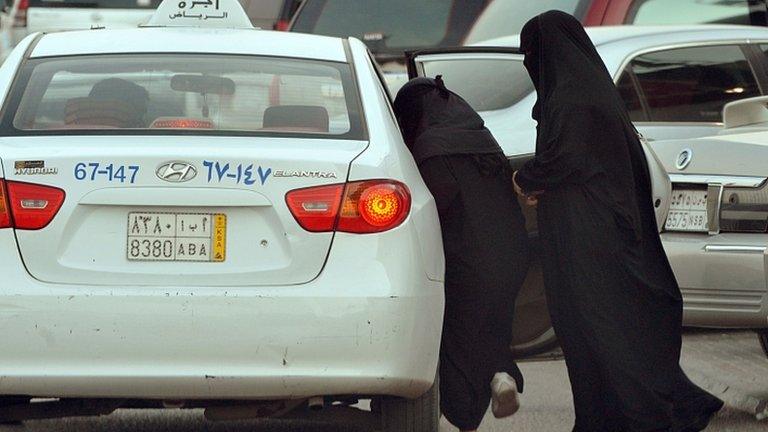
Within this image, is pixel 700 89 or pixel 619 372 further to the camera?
pixel 700 89

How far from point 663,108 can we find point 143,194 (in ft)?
13.4

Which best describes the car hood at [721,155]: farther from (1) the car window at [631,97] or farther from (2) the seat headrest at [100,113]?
(2) the seat headrest at [100,113]

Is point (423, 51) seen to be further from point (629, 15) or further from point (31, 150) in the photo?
point (629, 15)

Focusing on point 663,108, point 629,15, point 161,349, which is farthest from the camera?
point 629,15

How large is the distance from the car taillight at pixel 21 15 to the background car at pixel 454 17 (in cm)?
915

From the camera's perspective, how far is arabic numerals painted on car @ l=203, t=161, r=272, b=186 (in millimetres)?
5168

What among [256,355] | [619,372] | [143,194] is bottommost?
[619,372]

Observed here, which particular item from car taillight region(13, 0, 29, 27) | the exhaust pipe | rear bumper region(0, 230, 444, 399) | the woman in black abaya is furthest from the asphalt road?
car taillight region(13, 0, 29, 27)

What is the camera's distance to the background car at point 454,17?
10.9m

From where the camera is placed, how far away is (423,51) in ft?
24.2

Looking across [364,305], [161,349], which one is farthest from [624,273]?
[161,349]

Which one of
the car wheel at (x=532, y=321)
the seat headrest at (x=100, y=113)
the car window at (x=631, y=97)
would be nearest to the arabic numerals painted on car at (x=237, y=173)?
the seat headrest at (x=100, y=113)

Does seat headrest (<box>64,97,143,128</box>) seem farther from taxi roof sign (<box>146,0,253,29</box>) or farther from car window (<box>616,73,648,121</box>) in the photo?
car window (<box>616,73,648,121</box>)

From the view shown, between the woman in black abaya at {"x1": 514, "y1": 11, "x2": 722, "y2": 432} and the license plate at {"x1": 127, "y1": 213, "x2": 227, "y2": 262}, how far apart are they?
4.42ft
